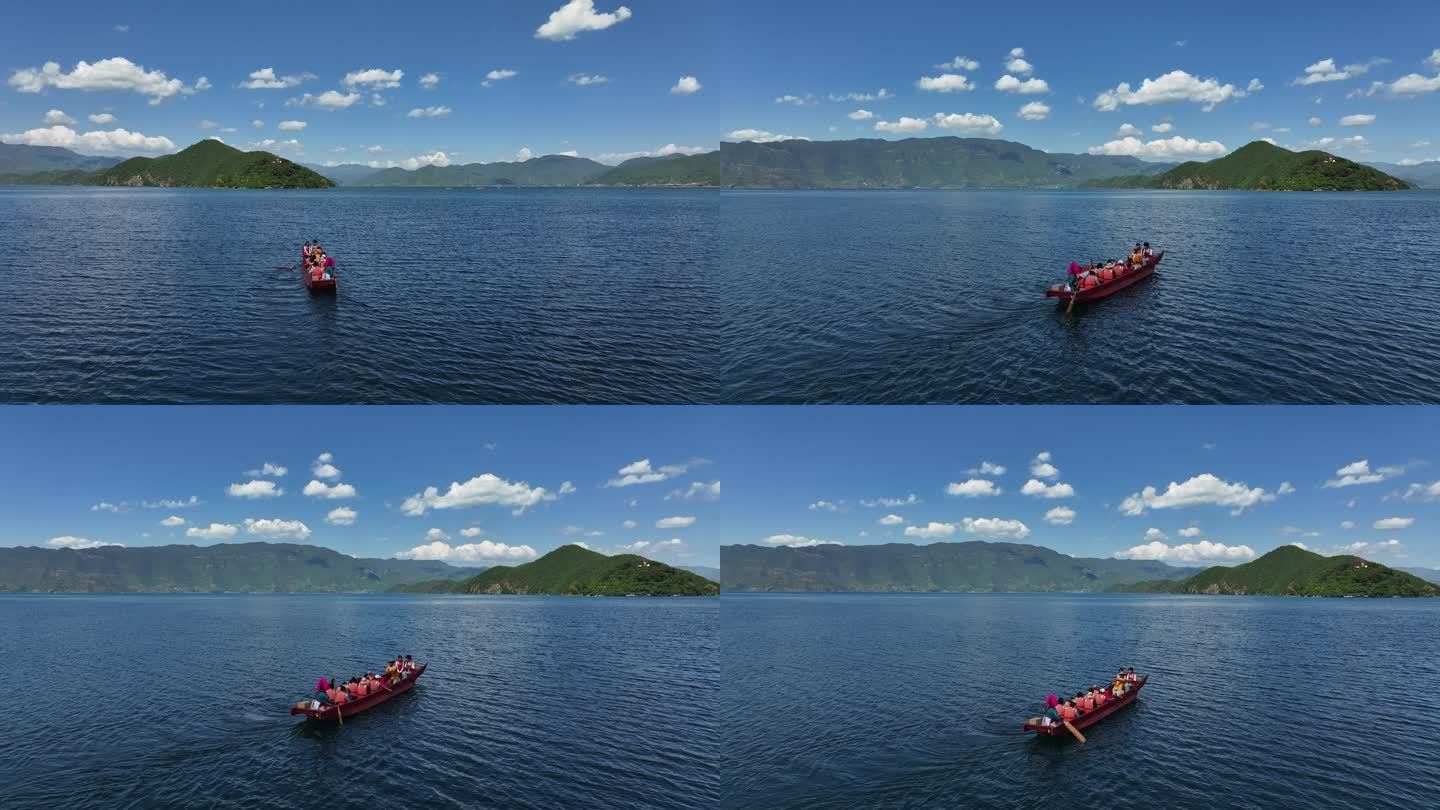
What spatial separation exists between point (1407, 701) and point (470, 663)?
10582cm

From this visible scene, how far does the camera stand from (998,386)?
152 feet

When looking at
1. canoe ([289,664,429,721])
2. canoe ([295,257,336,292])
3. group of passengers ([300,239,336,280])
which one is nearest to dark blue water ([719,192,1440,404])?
canoe ([295,257,336,292])

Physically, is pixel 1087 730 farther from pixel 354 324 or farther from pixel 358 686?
pixel 354 324

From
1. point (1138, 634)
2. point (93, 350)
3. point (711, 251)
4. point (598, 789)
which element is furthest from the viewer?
point (1138, 634)

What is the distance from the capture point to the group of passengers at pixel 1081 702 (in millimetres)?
51312

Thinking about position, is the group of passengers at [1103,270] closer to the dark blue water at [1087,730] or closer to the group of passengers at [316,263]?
the dark blue water at [1087,730]

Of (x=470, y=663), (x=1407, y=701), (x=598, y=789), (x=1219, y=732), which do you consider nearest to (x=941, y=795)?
(x=598, y=789)

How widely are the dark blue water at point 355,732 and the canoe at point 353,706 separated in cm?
95

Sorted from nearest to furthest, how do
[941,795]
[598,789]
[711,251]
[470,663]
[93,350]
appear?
[941,795] → [598,789] → [93,350] → [470,663] → [711,251]

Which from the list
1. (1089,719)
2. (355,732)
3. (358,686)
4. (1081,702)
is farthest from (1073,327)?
(358,686)

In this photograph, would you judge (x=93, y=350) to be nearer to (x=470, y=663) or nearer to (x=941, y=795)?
(x=470, y=663)

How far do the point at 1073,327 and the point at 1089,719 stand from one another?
31.1 meters

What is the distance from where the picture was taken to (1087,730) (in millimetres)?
55656

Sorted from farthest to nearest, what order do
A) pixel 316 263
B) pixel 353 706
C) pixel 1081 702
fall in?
pixel 316 263
pixel 353 706
pixel 1081 702
